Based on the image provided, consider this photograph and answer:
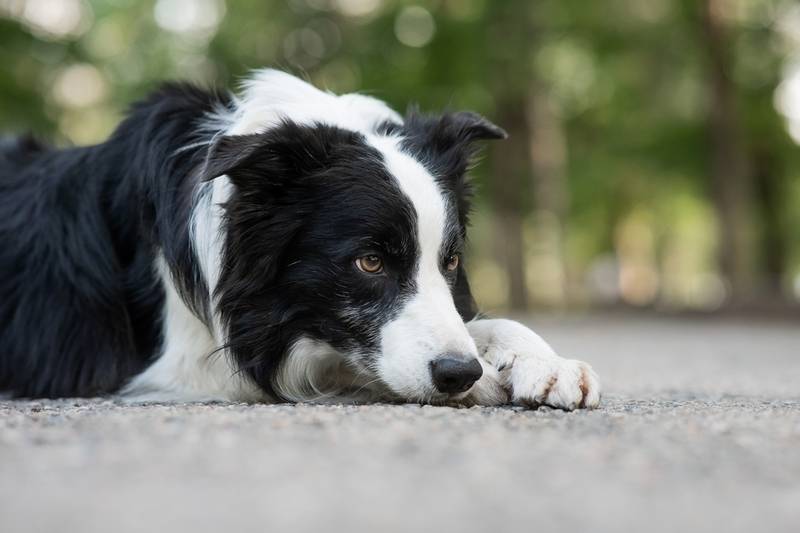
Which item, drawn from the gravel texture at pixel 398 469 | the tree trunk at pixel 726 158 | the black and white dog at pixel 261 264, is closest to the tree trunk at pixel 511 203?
the tree trunk at pixel 726 158

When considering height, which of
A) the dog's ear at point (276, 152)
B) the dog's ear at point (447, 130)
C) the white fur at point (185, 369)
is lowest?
the white fur at point (185, 369)

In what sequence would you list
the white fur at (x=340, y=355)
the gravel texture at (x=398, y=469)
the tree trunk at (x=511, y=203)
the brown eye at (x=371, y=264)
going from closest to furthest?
the gravel texture at (x=398, y=469) → the white fur at (x=340, y=355) → the brown eye at (x=371, y=264) → the tree trunk at (x=511, y=203)

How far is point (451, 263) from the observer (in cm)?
445

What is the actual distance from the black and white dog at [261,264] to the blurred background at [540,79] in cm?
884

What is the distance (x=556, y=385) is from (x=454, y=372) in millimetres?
427

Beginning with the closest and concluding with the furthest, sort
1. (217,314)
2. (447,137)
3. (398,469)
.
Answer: (398,469) → (217,314) → (447,137)

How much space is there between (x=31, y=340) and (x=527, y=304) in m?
13.8

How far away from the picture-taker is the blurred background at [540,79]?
604 inches

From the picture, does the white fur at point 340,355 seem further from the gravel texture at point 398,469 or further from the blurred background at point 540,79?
the blurred background at point 540,79

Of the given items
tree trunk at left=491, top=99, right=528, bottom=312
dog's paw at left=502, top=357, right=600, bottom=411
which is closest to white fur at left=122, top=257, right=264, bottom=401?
dog's paw at left=502, top=357, right=600, bottom=411

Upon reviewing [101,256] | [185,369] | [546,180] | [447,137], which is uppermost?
[447,137]

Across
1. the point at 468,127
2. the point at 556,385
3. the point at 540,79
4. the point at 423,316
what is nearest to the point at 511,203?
the point at 540,79

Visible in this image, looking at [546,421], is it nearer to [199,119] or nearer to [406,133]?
[406,133]

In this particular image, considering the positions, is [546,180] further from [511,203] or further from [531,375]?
[531,375]
